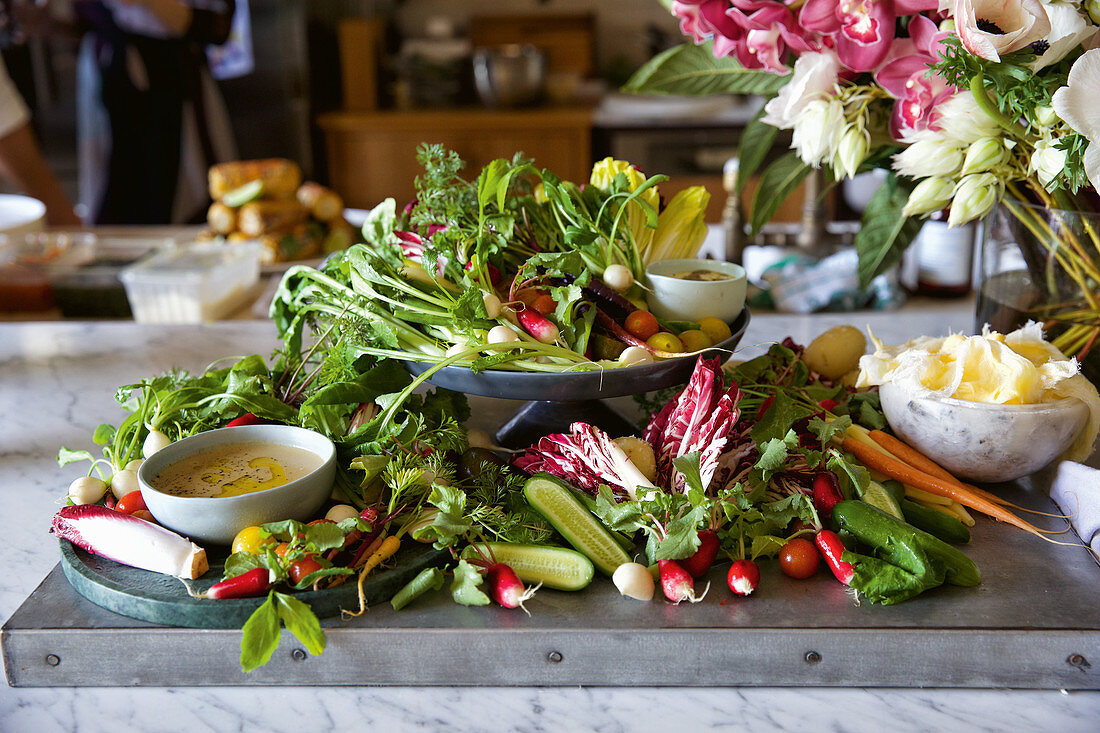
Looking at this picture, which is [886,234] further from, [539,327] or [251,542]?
[251,542]

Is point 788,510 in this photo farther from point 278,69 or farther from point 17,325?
point 278,69

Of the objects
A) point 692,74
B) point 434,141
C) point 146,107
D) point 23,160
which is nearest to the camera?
point 692,74

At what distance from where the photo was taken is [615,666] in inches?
30.4

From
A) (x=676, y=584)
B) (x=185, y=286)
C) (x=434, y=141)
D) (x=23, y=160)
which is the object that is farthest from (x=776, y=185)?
(x=434, y=141)

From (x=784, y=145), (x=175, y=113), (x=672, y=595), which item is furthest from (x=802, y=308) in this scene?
(x=175, y=113)

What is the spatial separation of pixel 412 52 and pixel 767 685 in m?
4.02

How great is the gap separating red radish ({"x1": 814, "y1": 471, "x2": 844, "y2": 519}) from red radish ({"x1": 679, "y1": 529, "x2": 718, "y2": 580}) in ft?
0.40

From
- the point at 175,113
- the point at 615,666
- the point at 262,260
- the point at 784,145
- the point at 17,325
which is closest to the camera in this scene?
the point at 615,666

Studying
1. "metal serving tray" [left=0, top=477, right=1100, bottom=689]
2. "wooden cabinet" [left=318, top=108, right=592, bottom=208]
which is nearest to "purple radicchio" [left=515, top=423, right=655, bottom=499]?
"metal serving tray" [left=0, top=477, right=1100, bottom=689]

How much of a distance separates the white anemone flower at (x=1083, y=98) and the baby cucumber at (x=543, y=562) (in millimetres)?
588

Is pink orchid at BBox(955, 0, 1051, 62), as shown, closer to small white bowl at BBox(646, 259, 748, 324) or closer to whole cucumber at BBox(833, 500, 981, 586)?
small white bowl at BBox(646, 259, 748, 324)

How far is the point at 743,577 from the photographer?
802mm

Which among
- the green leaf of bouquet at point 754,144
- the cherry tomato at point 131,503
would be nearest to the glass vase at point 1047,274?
the green leaf of bouquet at point 754,144

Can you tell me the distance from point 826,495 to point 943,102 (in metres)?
0.45
